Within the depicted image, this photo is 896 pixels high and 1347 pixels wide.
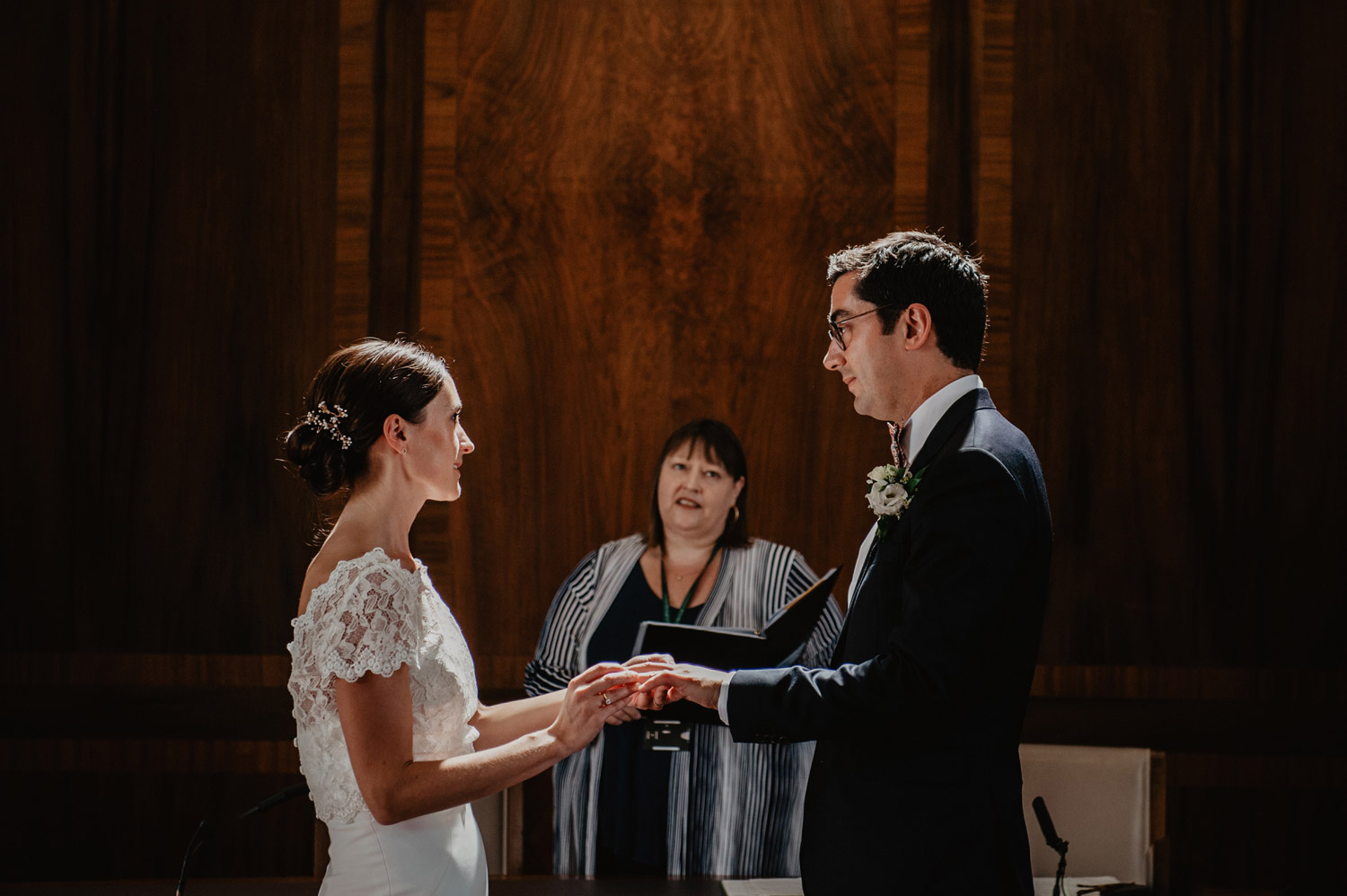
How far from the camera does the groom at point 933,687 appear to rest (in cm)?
159

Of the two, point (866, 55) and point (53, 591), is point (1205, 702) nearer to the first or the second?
point (866, 55)

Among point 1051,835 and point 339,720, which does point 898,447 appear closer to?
point 1051,835

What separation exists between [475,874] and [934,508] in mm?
1026

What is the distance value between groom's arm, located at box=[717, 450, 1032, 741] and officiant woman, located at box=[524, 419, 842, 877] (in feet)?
4.62

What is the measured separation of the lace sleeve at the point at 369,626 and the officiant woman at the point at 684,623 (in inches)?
57.4

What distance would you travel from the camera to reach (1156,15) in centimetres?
392

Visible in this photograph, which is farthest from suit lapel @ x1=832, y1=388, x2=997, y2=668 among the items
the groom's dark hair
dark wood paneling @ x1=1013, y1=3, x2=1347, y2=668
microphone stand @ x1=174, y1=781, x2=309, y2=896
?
dark wood paneling @ x1=1013, y1=3, x2=1347, y2=668

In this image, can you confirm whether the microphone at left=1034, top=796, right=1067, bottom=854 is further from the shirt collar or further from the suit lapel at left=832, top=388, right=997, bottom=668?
the shirt collar

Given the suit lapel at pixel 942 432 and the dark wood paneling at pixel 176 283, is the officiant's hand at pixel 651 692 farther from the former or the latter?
the dark wood paneling at pixel 176 283

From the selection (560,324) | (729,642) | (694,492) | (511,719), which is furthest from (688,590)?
(560,324)

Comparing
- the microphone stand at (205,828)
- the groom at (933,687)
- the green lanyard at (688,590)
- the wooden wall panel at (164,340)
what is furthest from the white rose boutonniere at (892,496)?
the wooden wall panel at (164,340)

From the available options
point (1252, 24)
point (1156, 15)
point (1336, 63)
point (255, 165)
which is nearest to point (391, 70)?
point (255, 165)

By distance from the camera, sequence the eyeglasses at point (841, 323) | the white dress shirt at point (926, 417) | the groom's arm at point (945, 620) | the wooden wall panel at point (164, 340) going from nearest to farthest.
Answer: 1. the groom's arm at point (945, 620)
2. the white dress shirt at point (926, 417)
3. the eyeglasses at point (841, 323)
4. the wooden wall panel at point (164, 340)

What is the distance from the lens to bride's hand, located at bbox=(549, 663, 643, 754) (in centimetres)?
194
